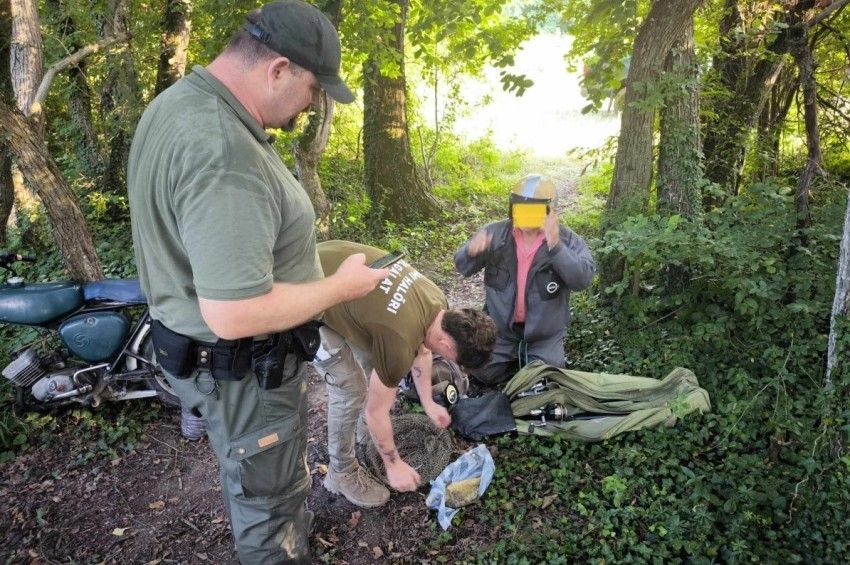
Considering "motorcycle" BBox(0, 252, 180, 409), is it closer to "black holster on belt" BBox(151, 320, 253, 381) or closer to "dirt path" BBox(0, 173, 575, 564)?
"dirt path" BBox(0, 173, 575, 564)

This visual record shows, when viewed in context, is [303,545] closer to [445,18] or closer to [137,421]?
[137,421]

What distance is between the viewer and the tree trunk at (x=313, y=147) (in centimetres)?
536

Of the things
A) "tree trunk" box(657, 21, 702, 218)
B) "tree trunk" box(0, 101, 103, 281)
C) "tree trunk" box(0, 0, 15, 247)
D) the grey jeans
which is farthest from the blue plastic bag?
"tree trunk" box(0, 0, 15, 247)

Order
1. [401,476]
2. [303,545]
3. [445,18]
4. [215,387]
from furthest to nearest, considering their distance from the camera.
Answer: [445,18]
[401,476]
[303,545]
[215,387]

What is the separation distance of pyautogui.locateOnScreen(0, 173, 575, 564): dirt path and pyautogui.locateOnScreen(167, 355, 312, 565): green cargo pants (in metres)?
0.83

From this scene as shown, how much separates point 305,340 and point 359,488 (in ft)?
4.70

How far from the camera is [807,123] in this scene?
4.29 m

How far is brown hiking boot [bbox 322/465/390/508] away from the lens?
3176 millimetres

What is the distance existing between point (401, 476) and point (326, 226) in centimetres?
340

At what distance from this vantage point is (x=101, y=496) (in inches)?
132

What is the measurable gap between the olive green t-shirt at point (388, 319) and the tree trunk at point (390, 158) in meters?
4.77

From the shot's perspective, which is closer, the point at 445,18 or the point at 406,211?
the point at 445,18

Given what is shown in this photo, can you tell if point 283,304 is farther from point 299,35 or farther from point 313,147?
point 313,147

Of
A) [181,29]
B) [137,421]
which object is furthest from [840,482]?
[181,29]
